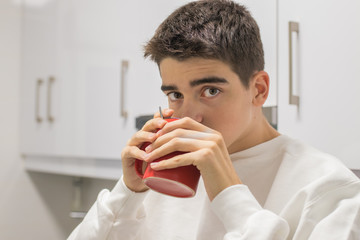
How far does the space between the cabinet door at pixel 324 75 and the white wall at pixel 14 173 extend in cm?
144

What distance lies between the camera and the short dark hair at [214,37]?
2.21ft

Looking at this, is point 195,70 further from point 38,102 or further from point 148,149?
point 38,102

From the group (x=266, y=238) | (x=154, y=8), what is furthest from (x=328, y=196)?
(x=154, y=8)

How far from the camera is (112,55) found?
58.1 inches

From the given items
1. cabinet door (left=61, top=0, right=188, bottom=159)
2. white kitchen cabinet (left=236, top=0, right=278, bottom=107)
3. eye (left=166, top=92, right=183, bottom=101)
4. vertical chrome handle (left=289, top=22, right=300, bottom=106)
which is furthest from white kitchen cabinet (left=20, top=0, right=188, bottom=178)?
eye (left=166, top=92, right=183, bottom=101)

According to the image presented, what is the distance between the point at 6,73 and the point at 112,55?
842 millimetres

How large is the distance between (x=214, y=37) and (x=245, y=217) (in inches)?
11.9

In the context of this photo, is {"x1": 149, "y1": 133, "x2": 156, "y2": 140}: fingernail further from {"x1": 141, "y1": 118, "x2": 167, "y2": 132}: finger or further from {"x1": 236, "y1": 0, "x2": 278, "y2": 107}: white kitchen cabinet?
{"x1": 236, "y1": 0, "x2": 278, "y2": 107}: white kitchen cabinet

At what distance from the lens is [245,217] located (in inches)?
22.3

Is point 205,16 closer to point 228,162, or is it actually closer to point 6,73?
point 228,162

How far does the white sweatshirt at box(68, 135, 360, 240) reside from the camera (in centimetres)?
57

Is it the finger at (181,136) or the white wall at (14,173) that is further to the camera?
the white wall at (14,173)

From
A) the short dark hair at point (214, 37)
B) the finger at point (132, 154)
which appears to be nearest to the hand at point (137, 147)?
the finger at point (132, 154)

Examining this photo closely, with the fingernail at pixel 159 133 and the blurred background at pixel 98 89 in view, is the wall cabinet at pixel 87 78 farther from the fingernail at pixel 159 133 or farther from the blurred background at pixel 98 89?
the fingernail at pixel 159 133
